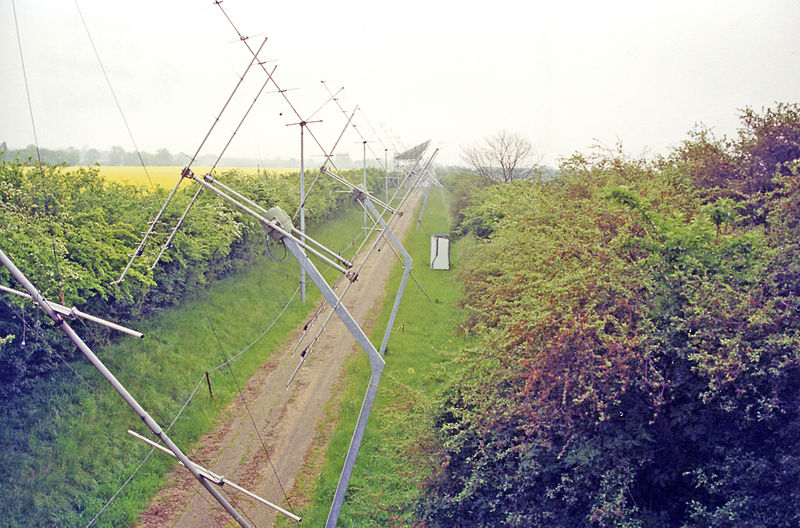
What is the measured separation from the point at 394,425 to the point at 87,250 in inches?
370

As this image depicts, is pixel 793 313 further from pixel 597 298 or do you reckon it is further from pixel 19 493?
pixel 19 493

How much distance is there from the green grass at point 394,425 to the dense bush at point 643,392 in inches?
28.8

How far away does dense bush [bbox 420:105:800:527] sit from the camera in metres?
6.45

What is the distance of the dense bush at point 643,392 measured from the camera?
254 inches

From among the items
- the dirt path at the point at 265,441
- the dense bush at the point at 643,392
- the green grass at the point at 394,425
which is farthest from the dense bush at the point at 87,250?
the dense bush at the point at 643,392

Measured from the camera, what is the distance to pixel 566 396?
298 inches

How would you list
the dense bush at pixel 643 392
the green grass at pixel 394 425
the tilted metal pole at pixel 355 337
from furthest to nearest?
1. the green grass at pixel 394 425
2. the tilted metal pole at pixel 355 337
3. the dense bush at pixel 643 392

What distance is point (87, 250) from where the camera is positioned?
13.4 metres

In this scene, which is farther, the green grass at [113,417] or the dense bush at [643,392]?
the green grass at [113,417]

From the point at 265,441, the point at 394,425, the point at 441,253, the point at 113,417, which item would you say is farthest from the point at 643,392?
the point at 441,253

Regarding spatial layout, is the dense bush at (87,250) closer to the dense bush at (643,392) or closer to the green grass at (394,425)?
the green grass at (394,425)

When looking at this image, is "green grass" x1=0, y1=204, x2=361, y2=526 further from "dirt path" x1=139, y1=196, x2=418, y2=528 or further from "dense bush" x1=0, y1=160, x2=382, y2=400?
"dense bush" x1=0, y1=160, x2=382, y2=400

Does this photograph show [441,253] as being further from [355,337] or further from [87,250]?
[355,337]

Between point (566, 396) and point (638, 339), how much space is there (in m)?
1.34
